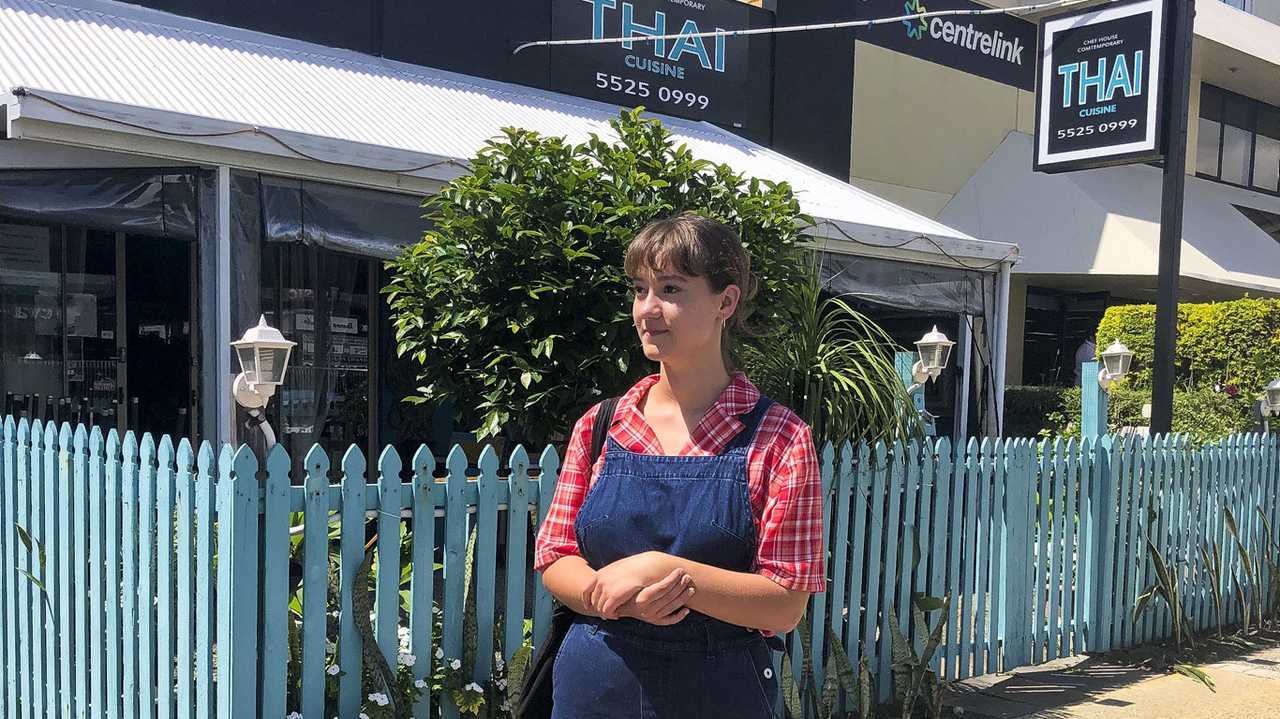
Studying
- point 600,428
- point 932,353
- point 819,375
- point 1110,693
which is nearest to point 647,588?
point 600,428

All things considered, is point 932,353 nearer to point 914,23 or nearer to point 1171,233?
point 1171,233

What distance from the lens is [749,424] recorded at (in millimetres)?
2041

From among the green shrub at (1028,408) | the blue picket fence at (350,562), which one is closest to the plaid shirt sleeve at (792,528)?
the blue picket fence at (350,562)

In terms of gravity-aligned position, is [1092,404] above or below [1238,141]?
below

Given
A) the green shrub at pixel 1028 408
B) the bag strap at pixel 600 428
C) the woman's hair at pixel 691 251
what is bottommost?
the green shrub at pixel 1028 408

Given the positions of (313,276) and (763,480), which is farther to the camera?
(313,276)

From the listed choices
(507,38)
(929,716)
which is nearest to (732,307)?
(929,716)

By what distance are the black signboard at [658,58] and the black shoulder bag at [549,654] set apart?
7.99m

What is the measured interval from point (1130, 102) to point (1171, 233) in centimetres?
126

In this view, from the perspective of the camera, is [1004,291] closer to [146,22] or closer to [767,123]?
[767,123]

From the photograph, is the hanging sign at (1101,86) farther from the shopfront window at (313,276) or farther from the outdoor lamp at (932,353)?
the shopfront window at (313,276)

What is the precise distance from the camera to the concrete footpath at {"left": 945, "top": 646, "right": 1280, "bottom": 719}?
4.71m

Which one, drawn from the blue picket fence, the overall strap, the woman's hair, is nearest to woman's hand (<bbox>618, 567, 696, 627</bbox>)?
the overall strap

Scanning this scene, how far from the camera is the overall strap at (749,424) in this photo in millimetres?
2016
